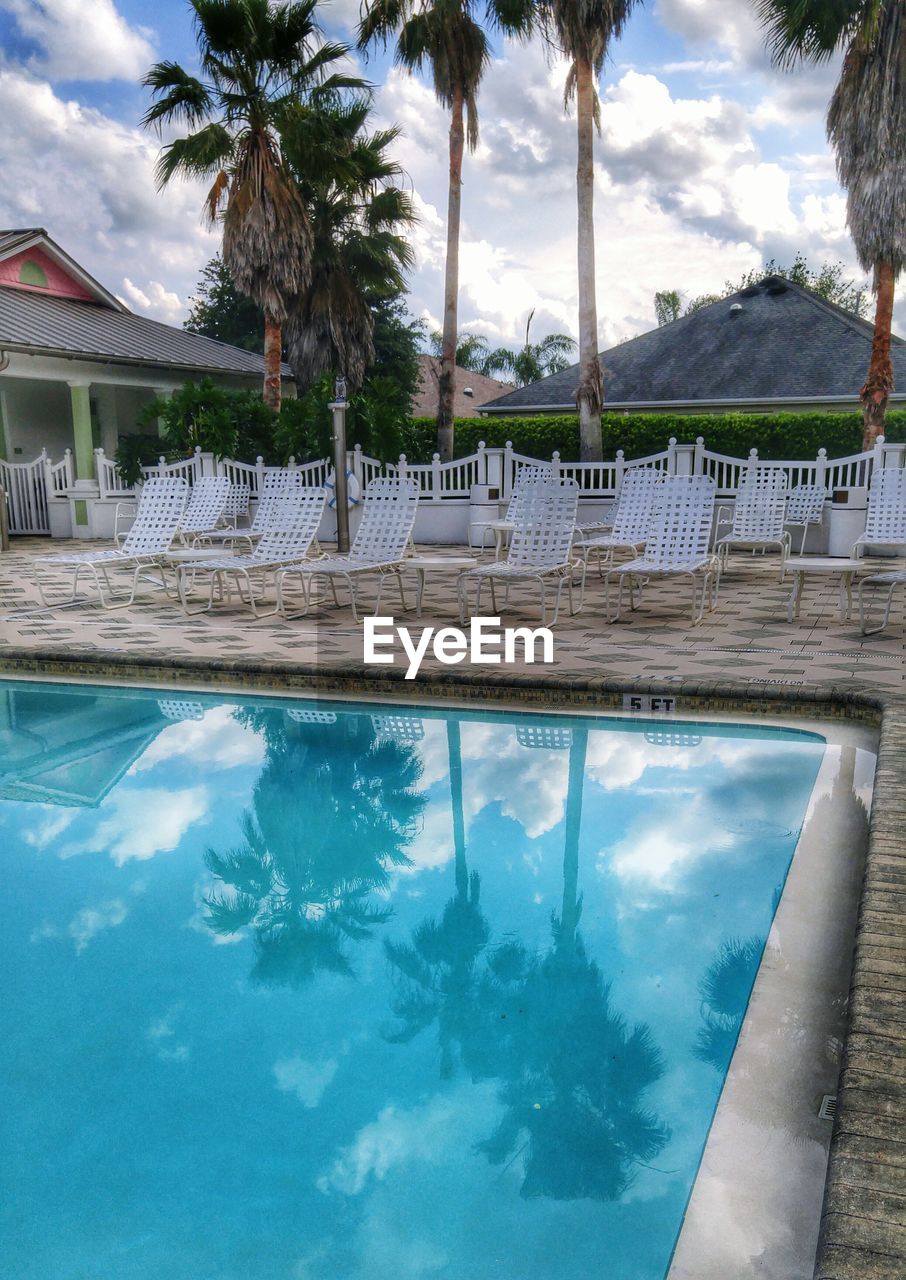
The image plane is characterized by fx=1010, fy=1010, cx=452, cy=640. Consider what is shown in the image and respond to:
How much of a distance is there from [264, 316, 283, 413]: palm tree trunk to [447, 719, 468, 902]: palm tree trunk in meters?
13.6

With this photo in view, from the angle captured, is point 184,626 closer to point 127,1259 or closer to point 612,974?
point 612,974

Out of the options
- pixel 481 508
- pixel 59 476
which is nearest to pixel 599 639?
pixel 481 508

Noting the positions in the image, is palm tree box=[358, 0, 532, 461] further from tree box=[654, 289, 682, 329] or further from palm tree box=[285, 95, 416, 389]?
tree box=[654, 289, 682, 329]

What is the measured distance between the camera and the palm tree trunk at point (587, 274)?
15.8 meters

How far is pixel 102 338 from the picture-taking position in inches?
787

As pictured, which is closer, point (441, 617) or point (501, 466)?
point (441, 617)

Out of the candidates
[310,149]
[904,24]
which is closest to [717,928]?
[904,24]

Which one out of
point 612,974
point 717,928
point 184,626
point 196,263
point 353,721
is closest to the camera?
point 612,974

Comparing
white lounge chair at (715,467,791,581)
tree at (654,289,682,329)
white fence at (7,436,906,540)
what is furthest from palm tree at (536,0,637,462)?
tree at (654,289,682,329)

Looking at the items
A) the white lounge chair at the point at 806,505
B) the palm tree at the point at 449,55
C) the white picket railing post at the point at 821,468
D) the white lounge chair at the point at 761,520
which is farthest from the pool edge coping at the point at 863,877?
the palm tree at the point at 449,55

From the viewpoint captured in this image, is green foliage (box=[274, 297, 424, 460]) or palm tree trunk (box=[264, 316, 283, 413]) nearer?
green foliage (box=[274, 297, 424, 460])

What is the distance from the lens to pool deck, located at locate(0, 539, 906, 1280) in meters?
2.06

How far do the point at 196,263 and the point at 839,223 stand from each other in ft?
84.8

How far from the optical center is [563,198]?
21.6 meters
